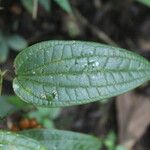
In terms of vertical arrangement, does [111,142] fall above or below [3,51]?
below

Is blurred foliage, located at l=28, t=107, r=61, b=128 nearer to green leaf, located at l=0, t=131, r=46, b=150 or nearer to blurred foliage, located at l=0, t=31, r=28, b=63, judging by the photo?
blurred foliage, located at l=0, t=31, r=28, b=63

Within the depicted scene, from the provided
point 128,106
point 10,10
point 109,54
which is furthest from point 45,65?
point 128,106

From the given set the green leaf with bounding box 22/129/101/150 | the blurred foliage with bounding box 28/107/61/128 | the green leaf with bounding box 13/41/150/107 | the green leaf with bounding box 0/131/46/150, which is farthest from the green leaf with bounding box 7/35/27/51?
the green leaf with bounding box 0/131/46/150

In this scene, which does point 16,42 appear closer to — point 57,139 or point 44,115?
point 44,115

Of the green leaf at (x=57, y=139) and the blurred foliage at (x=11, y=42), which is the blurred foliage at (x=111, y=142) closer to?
the blurred foliage at (x=11, y=42)

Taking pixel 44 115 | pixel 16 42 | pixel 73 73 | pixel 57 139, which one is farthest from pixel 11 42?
pixel 73 73

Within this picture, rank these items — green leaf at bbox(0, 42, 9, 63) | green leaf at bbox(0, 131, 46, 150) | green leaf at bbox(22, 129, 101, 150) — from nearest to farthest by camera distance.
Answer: green leaf at bbox(0, 131, 46, 150), green leaf at bbox(22, 129, 101, 150), green leaf at bbox(0, 42, 9, 63)

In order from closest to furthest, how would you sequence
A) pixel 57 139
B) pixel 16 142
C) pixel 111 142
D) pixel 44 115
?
pixel 16 142 < pixel 57 139 < pixel 44 115 < pixel 111 142
